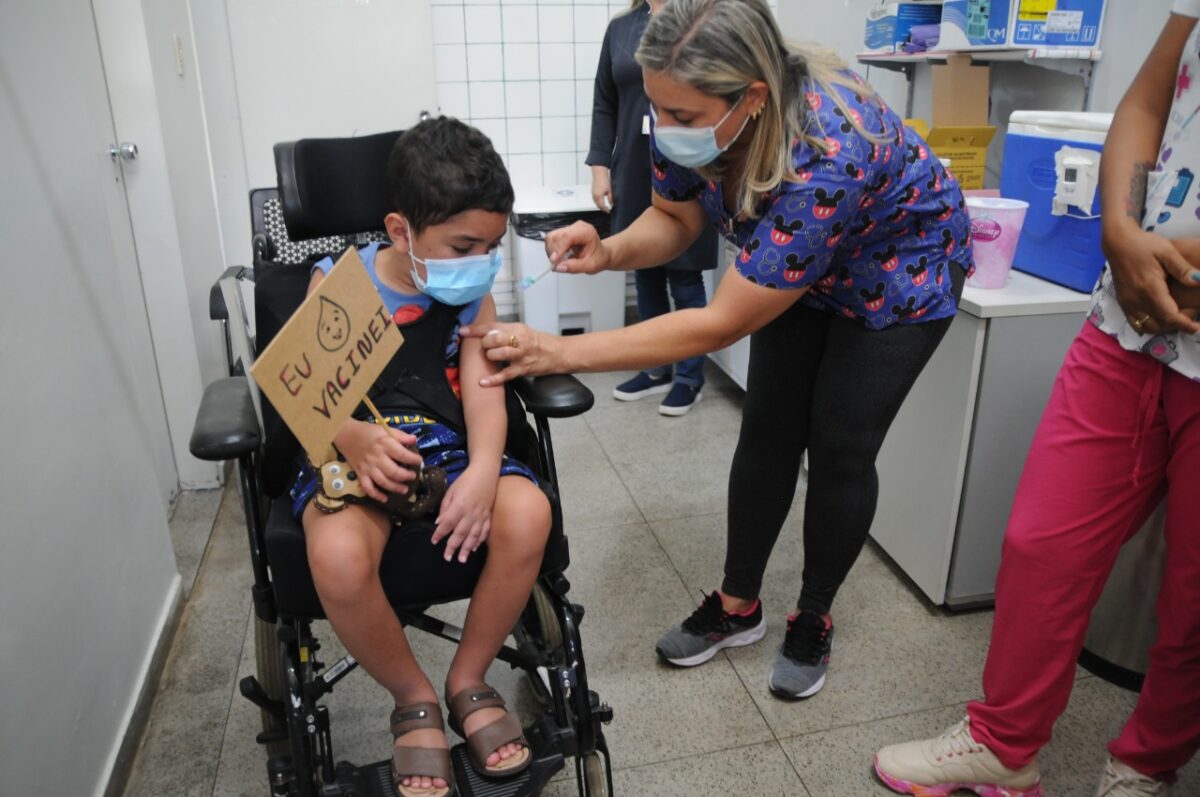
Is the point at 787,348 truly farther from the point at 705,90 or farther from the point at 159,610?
the point at 159,610

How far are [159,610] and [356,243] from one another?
90cm

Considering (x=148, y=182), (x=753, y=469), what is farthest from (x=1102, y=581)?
(x=148, y=182)

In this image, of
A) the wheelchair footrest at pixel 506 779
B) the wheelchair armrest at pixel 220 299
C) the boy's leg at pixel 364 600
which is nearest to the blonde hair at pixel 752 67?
the boy's leg at pixel 364 600

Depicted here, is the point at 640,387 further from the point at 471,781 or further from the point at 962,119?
the point at 471,781

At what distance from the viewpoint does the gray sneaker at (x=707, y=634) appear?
1.79 metres

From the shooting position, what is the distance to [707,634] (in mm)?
1811

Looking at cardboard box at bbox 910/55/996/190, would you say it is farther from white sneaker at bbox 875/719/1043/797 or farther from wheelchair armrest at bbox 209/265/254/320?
wheelchair armrest at bbox 209/265/254/320

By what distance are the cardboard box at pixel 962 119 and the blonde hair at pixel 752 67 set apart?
1.01m

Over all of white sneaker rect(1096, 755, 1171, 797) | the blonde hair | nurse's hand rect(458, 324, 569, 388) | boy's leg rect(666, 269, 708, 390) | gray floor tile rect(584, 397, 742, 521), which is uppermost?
the blonde hair

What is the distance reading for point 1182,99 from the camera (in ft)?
3.79

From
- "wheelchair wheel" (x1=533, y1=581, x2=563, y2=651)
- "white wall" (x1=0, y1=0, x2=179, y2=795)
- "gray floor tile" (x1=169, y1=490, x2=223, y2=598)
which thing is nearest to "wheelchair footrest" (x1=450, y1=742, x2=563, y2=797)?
"wheelchair wheel" (x1=533, y1=581, x2=563, y2=651)

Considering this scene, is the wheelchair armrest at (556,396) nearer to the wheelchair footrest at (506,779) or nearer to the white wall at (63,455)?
the wheelchair footrest at (506,779)

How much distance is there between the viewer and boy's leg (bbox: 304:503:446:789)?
1.15 m

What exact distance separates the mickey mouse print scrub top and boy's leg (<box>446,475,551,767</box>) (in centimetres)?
46
